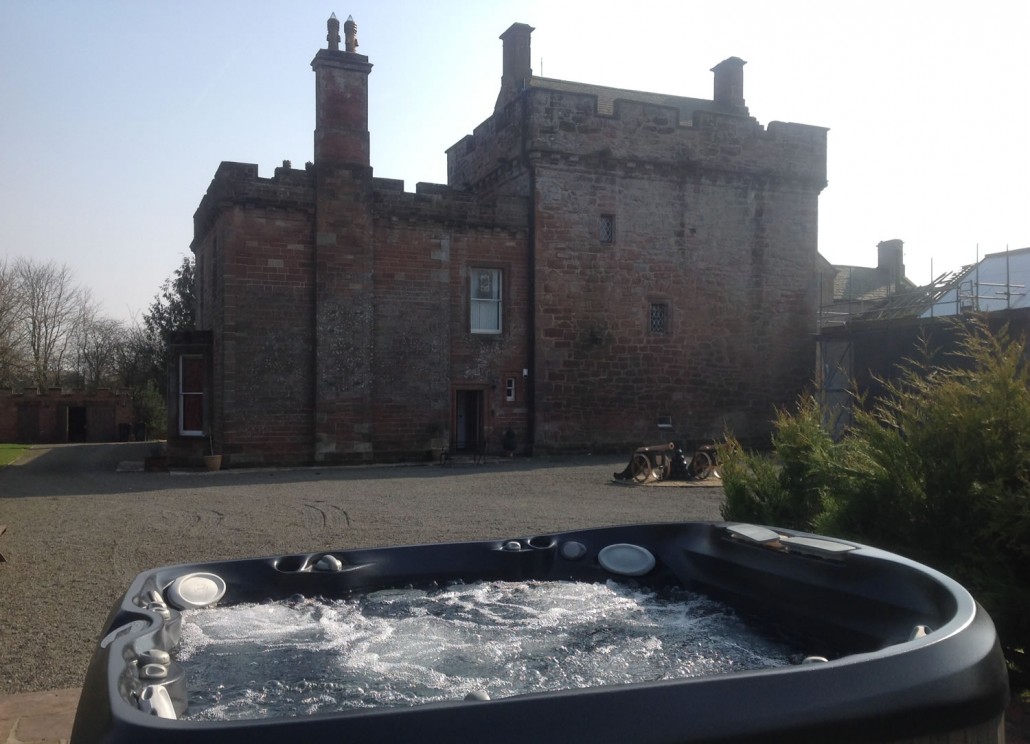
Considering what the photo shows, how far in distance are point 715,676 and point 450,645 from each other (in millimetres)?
1621

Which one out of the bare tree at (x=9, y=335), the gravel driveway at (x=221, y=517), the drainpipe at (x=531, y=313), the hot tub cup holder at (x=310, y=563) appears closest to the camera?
the hot tub cup holder at (x=310, y=563)

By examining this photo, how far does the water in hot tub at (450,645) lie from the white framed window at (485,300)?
1774 cm

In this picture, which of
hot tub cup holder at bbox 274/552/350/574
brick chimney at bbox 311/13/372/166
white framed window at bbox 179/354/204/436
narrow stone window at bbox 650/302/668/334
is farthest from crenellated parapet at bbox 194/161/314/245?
hot tub cup holder at bbox 274/552/350/574

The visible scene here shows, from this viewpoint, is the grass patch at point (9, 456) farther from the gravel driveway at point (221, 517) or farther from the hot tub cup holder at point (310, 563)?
the hot tub cup holder at point (310, 563)

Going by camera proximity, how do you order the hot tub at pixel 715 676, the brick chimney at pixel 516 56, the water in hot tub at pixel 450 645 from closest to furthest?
the hot tub at pixel 715 676 < the water in hot tub at pixel 450 645 < the brick chimney at pixel 516 56

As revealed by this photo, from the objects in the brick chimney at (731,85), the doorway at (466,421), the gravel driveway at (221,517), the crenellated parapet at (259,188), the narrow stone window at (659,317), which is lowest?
the gravel driveway at (221,517)

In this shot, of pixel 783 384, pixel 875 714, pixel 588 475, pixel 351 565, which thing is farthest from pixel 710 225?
pixel 875 714

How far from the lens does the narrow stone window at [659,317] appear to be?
23672 mm

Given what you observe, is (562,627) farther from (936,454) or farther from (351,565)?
(936,454)

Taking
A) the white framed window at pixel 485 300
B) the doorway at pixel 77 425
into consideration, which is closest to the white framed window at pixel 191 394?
the white framed window at pixel 485 300

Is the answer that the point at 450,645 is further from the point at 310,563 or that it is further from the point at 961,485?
the point at 961,485

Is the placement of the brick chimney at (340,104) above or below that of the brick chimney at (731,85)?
below

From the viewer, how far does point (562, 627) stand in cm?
375

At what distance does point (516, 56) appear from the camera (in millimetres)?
26453
